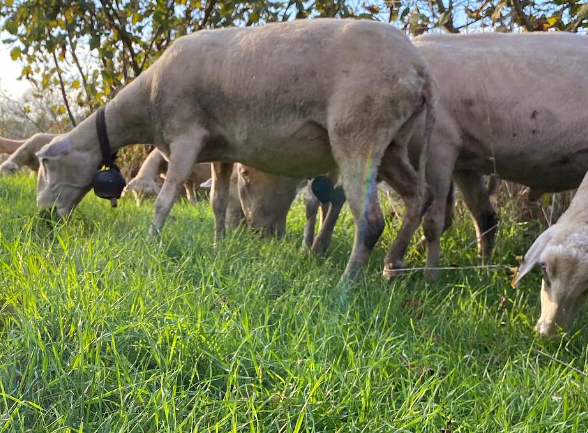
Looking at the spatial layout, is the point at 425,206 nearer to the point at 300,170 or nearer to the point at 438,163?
the point at 438,163

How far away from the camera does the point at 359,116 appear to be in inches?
165

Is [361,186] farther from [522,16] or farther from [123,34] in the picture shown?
[123,34]

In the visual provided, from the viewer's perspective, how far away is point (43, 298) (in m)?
2.83

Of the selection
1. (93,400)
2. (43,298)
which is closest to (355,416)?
(93,400)

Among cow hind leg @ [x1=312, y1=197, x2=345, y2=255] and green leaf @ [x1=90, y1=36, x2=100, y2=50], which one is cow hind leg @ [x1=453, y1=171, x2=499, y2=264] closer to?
cow hind leg @ [x1=312, y1=197, x2=345, y2=255]

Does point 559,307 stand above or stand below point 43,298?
below

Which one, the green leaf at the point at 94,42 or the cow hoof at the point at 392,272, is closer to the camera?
the cow hoof at the point at 392,272

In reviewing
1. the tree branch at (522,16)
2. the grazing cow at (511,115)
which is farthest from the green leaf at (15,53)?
the tree branch at (522,16)

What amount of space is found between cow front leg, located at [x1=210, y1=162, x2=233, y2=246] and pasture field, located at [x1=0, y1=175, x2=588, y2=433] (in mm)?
1317

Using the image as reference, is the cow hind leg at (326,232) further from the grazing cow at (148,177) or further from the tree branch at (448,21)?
the grazing cow at (148,177)

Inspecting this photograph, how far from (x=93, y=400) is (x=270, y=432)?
0.55m

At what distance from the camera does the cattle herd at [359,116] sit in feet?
14.0

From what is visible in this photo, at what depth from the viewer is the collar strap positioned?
5.13 metres

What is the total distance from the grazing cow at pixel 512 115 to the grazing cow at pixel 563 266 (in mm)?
1240
